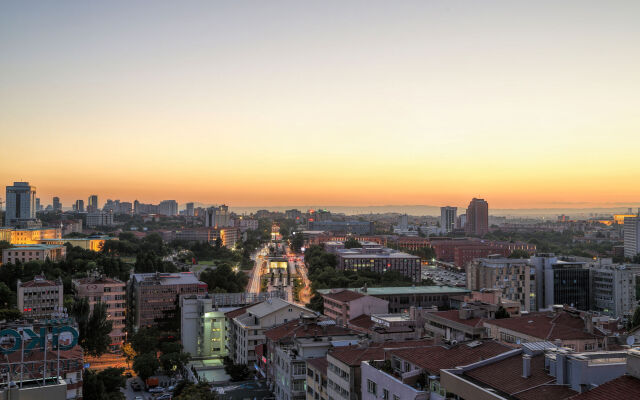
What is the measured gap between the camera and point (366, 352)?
1730 centimetres

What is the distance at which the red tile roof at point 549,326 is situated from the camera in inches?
824

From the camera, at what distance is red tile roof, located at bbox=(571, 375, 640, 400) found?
822 centimetres

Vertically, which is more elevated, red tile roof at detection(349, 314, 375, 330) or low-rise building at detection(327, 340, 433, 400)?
low-rise building at detection(327, 340, 433, 400)

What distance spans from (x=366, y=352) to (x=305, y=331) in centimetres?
736

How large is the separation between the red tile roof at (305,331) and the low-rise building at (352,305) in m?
7.65

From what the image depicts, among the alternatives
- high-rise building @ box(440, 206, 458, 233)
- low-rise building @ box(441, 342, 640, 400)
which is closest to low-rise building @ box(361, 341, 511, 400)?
low-rise building @ box(441, 342, 640, 400)

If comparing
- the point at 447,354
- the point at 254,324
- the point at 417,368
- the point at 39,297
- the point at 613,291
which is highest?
the point at 447,354

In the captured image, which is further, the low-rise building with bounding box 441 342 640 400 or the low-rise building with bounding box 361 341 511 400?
the low-rise building with bounding box 361 341 511 400

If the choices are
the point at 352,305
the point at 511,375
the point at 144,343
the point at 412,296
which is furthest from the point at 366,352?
the point at 412,296

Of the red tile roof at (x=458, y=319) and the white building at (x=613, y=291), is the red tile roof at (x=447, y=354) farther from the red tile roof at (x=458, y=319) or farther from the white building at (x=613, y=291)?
the white building at (x=613, y=291)

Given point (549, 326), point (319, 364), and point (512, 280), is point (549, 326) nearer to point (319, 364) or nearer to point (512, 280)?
point (319, 364)

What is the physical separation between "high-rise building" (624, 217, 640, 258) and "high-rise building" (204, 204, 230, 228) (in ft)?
300

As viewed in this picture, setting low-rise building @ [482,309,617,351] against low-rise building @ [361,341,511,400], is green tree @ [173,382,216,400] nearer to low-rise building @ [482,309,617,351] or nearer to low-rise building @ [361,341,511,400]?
low-rise building @ [361,341,511,400]

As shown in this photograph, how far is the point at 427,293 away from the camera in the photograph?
131 ft
